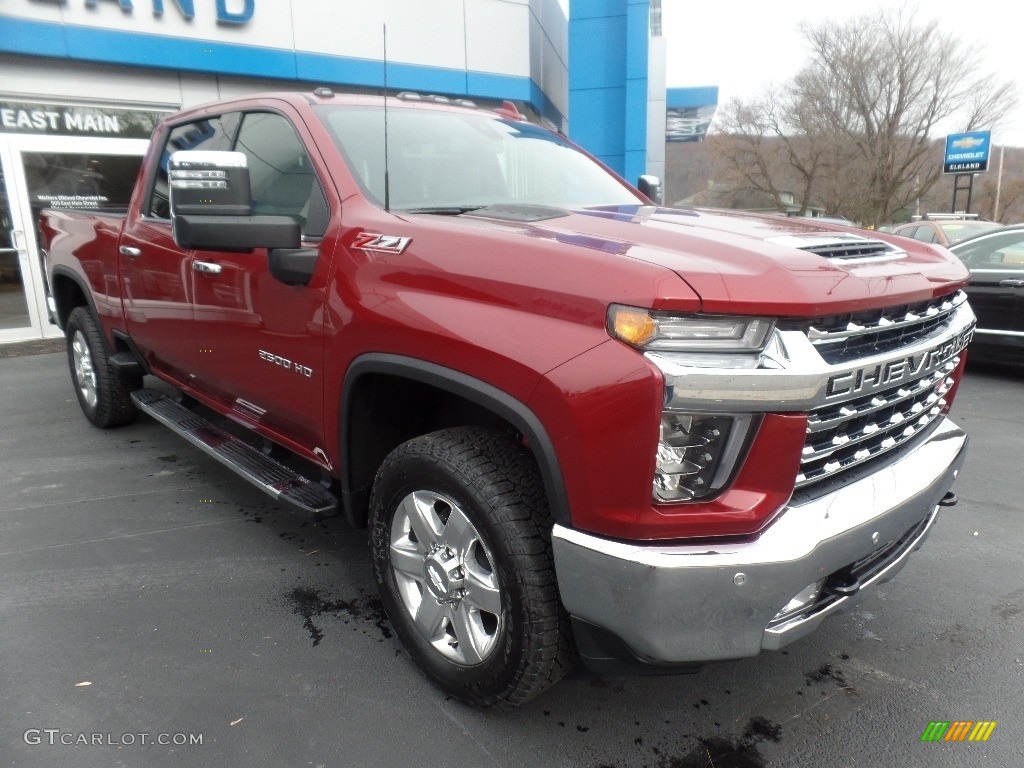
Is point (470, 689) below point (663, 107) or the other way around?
below

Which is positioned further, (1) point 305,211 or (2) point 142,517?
(2) point 142,517

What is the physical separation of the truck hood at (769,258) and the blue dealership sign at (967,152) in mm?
39114

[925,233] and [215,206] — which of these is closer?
[215,206]

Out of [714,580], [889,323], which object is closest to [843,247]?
[889,323]

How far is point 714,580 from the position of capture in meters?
1.73

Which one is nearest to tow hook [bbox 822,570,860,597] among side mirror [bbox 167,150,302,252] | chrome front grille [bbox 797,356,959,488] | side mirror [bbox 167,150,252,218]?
chrome front grille [bbox 797,356,959,488]

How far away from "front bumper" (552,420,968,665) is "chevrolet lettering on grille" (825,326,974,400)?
0.95 ft

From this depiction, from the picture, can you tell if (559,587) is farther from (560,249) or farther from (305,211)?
(305,211)

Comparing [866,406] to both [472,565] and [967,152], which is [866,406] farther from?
[967,152]

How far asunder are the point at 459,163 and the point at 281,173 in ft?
2.37

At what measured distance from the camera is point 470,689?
2.25 meters

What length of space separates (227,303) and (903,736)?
2.88 meters

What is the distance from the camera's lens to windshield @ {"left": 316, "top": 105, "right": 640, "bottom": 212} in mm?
2801

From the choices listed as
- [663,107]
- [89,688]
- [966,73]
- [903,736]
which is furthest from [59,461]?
[966,73]
